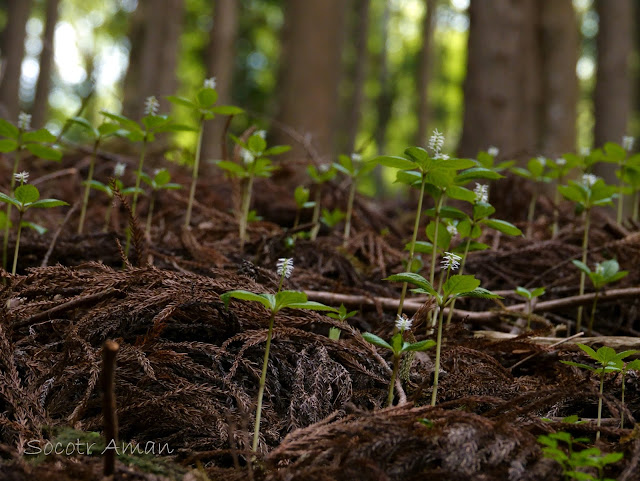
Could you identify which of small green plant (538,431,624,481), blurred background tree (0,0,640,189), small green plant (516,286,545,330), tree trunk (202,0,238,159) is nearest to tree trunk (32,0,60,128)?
blurred background tree (0,0,640,189)

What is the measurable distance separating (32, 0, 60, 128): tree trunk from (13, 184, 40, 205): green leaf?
26.2ft

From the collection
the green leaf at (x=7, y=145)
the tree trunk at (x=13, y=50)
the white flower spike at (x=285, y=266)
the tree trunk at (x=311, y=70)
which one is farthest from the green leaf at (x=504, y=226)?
the tree trunk at (x=13, y=50)

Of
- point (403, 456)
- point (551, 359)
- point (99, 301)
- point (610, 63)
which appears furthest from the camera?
point (610, 63)

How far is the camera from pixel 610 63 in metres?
6.70

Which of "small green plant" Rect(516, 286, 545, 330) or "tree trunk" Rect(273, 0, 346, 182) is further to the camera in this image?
"tree trunk" Rect(273, 0, 346, 182)

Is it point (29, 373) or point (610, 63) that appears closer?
point (29, 373)

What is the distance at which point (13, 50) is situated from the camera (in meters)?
9.21

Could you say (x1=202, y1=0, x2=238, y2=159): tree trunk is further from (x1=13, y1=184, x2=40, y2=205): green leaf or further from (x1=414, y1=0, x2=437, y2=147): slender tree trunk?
(x1=13, y1=184, x2=40, y2=205): green leaf

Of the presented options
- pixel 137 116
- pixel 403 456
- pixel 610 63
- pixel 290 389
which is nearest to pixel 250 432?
pixel 290 389

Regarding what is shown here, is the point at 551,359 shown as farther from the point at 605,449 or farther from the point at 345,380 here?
the point at 345,380

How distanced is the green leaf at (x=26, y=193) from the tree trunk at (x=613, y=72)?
6.09m

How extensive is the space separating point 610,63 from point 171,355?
7.04 m

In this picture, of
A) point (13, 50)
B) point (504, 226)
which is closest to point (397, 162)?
point (504, 226)

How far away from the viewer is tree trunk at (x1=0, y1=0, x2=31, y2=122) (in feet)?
29.0
